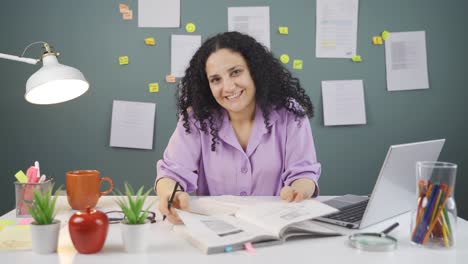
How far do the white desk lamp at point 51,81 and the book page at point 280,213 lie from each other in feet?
2.23

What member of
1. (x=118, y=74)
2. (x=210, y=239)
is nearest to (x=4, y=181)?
(x=118, y=74)

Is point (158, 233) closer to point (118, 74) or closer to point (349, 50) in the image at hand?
point (118, 74)

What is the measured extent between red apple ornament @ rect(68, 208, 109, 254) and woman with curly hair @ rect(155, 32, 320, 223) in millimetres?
660

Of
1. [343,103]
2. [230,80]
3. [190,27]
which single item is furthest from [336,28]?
[230,80]

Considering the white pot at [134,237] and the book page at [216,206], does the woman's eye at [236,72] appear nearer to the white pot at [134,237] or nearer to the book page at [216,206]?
the book page at [216,206]

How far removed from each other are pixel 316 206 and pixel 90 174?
70 cm

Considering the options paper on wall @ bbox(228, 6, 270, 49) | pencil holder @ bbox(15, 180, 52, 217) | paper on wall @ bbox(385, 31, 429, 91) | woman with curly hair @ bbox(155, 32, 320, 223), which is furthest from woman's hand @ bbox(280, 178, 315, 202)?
paper on wall @ bbox(385, 31, 429, 91)

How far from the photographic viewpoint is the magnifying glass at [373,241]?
1.07m

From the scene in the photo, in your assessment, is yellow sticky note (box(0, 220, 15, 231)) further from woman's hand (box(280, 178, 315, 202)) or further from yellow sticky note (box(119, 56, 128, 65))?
yellow sticky note (box(119, 56, 128, 65))

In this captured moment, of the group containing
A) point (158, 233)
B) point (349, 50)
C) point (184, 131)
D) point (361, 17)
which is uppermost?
point (361, 17)

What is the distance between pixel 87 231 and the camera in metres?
1.02

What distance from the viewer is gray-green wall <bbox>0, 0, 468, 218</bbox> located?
2.78 m

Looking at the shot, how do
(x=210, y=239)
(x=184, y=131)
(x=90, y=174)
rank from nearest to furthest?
1. (x=210, y=239)
2. (x=90, y=174)
3. (x=184, y=131)

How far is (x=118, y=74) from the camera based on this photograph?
283 cm
